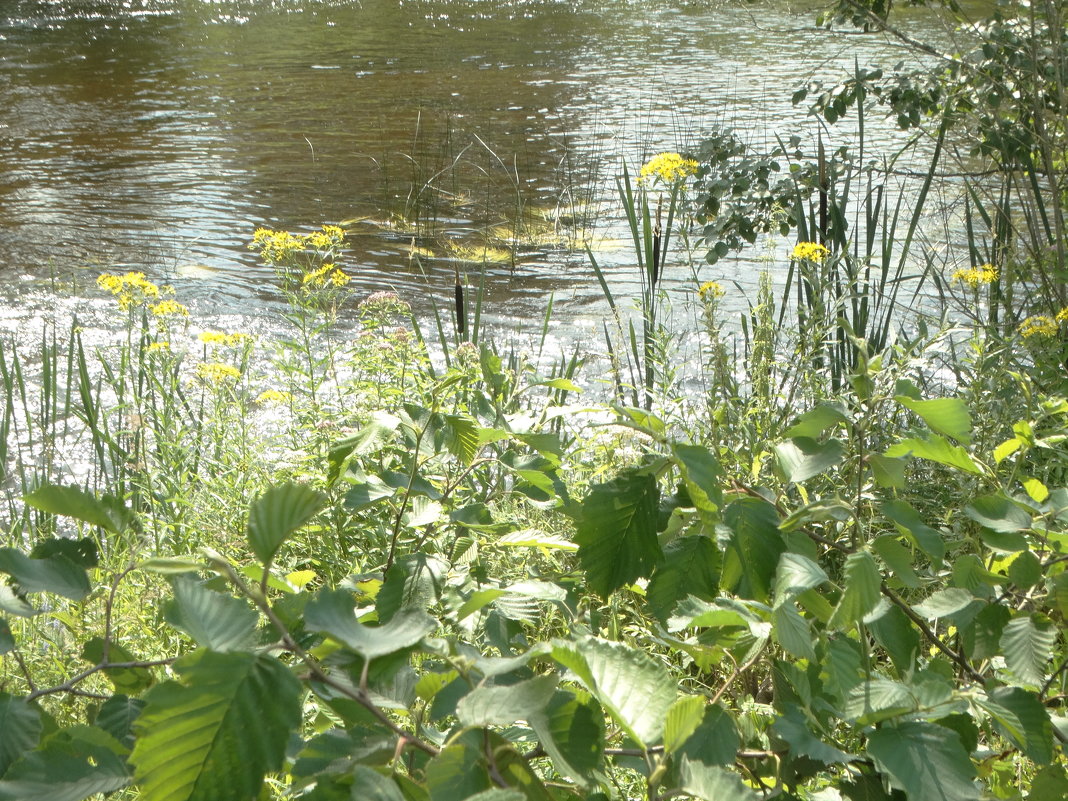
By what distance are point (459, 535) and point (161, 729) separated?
1.00 meters

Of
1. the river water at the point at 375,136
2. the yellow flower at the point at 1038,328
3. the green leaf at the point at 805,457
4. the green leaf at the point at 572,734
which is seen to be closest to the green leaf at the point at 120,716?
the green leaf at the point at 572,734

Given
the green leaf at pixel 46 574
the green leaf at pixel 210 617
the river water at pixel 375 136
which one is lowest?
the river water at pixel 375 136

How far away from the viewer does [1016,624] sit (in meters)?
1.11

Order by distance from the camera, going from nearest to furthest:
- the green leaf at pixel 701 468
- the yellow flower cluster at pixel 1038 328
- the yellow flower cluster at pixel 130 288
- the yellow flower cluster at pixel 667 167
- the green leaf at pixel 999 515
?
the green leaf at pixel 701 468
the green leaf at pixel 999 515
the yellow flower cluster at pixel 1038 328
the yellow flower cluster at pixel 667 167
the yellow flower cluster at pixel 130 288

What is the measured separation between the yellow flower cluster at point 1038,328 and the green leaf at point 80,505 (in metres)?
2.53

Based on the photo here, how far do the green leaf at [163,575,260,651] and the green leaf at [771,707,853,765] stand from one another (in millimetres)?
468

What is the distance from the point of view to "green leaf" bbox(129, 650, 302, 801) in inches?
25.1

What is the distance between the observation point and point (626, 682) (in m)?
0.75

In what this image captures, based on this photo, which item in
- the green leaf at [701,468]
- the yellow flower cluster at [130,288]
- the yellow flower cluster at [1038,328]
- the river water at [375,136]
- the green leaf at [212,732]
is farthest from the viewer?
the river water at [375,136]

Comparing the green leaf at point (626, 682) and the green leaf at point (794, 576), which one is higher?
the green leaf at point (626, 682)

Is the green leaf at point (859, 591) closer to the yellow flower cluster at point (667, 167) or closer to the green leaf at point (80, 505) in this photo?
the green leaf at point (80, 505)

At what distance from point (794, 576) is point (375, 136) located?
9.48 meters

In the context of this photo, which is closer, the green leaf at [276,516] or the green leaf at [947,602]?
the green leaf at [276,516]

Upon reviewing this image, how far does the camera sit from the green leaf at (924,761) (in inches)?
33.8
